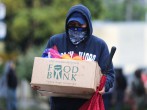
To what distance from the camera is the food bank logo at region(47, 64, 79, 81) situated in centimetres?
518

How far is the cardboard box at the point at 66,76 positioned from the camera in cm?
511

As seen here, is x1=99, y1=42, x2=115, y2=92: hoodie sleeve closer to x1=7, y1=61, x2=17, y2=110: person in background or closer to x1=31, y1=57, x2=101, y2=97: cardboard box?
x1=31, y1=57, x2=101, y2=97: cardboard box

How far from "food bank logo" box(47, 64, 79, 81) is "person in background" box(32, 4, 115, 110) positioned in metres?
0.25

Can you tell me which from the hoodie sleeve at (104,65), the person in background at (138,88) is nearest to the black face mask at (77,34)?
the hoodie sleeve at (104,65)

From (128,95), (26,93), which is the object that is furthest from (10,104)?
(26,93)

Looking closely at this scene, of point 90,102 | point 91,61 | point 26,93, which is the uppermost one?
point 91,61

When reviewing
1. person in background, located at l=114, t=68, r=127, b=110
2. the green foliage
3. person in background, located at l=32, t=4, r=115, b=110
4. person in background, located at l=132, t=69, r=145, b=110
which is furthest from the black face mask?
the green foliage

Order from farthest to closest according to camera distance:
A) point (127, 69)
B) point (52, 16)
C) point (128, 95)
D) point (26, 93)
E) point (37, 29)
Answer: point (26, 93) → point (127, 69) → point (37, 29) → point (52, 16) → point (128, 95)

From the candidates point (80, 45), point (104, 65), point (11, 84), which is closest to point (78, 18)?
point (80, 45)

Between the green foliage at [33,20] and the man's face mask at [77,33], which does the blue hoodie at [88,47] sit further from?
the green foliage at [33,20]

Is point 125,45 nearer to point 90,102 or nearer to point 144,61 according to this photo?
point 144,61

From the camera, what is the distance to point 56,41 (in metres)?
5.56

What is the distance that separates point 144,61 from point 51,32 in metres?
5.59

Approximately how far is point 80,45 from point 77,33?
140 mm
